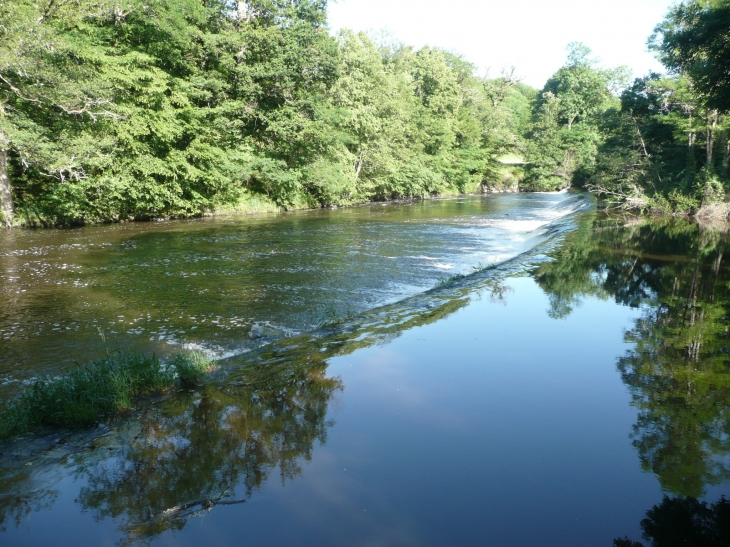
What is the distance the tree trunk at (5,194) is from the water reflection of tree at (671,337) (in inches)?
826

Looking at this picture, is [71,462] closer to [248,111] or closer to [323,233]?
[323,233]

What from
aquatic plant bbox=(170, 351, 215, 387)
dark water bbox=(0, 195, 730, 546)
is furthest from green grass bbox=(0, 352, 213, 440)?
dark water bbox=(0, 195, 730, 546)

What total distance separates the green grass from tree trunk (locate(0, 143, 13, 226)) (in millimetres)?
18322

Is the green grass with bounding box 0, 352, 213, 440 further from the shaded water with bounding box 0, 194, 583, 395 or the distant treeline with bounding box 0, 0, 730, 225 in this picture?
the distant treeline with bounding box 0, 0, 730, 225

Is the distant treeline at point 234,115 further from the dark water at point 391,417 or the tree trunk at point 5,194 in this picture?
the dark water at point 391,417

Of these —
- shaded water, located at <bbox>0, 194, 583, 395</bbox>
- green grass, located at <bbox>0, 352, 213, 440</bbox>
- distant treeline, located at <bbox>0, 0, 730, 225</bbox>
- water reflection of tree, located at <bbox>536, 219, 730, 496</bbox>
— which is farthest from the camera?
distant treeline, located at <bbox>0, 0, 730, 225</bbox>

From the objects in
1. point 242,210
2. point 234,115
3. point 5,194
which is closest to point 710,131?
point 234,115

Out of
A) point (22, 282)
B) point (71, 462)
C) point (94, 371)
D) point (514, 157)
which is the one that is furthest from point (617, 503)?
point (514, 157)

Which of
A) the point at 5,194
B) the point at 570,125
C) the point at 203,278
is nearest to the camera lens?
the point at 203,278

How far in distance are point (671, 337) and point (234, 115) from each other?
26136 millimetres

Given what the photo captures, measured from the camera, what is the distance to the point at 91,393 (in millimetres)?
5871

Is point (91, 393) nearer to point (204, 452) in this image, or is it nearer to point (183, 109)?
point (204, 452)

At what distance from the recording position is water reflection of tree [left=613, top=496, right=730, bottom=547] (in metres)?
3.89

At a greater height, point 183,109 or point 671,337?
point 183,109
